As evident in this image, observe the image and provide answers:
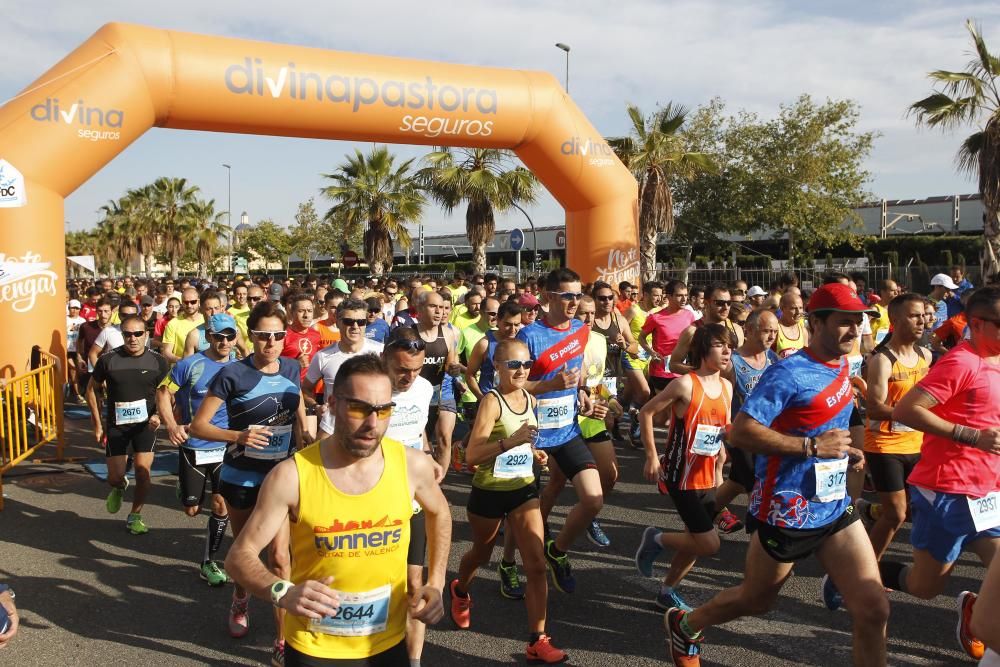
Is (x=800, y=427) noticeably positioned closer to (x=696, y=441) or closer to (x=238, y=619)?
(x=696, y=441)

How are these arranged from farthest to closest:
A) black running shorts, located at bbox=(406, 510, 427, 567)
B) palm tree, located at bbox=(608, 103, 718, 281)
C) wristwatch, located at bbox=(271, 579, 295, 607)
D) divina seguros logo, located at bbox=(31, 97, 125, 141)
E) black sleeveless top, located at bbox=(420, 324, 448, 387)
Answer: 1. palm tree, located at bbox=(608, 103, 718, 281)
2. divina seguros logo, located at bbox=(31, 97, 125, 141)
3. black sleeveless top, located at bbox=(420, 324, 448, 387)
4. black running shorts, located at bbox=(406, 510, 427, 567)
5. wristwatch, located at bbox=(271, 579, 295, 607)

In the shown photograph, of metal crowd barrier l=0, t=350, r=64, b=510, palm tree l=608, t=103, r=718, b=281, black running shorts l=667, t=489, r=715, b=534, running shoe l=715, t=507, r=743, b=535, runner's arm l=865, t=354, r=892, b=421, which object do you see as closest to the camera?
black running shorts l=667, t=489, r=715, b=534

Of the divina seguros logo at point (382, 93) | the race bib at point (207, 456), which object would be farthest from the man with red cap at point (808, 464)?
the divina seguros logo at point (382, 93)

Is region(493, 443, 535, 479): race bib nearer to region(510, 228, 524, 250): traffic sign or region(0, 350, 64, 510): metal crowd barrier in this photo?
region(0, 350, 64, 510): metal crowd barrier

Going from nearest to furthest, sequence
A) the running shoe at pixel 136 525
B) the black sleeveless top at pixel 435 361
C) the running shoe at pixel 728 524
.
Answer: the running shoe at pixel 728 524, the running shoe at pixel 136 525, the black sleeveless top at pixel 435 361

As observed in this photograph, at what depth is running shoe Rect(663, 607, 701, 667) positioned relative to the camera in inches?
150

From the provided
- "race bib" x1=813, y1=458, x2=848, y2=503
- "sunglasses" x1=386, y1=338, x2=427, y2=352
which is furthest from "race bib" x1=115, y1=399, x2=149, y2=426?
"race bib" x1=813, y1=458, x2=848, y2=503

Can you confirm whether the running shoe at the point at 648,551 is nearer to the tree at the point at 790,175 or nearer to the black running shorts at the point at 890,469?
the black running shorts at the point at 890,469

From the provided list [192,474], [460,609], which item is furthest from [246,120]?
[460,609]

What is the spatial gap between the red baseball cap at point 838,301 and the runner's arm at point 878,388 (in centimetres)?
158

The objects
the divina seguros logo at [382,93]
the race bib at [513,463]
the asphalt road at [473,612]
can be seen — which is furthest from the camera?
the divina seguros logo at [382,93]

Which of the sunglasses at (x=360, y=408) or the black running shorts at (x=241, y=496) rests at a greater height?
the sunglasses at (x=360, y=408)

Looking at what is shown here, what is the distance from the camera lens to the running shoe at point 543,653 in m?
4.08

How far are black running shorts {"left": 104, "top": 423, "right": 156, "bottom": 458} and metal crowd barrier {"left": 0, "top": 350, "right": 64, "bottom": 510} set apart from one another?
2.09m
